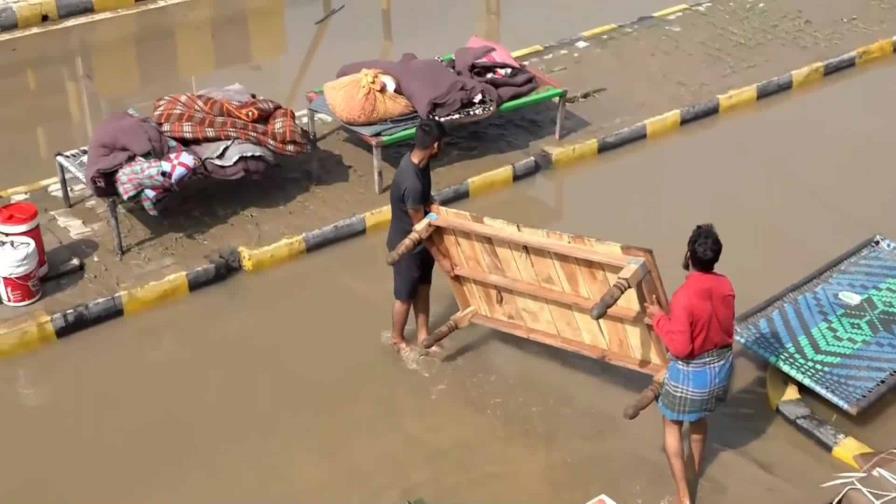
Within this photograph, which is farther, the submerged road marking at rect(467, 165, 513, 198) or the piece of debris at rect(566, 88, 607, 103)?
the piece of debris at rect(566, 88, 607, 103)

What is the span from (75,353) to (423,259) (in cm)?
235

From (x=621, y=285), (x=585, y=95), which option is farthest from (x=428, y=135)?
(x=585, y=95)

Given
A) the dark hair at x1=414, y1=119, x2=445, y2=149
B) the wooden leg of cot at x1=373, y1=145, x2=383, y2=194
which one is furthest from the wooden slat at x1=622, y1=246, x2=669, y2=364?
the wooden leg of cot at x1=373, y1=145, x2=383, y2=194

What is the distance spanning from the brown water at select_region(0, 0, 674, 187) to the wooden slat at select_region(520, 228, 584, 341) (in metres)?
4.68

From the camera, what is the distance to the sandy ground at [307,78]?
Result: 758cm

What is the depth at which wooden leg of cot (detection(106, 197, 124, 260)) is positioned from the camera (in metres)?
7.08

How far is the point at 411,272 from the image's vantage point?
6219 mm

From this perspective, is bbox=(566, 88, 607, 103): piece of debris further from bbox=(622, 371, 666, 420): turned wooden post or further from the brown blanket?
bbox=(622, 371, 666, 420): turned wooden post

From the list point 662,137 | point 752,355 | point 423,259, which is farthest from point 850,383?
point 662,137

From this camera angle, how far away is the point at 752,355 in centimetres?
660

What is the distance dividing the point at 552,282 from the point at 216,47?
21.5 ft

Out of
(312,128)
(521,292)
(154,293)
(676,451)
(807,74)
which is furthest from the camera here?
(807,74)

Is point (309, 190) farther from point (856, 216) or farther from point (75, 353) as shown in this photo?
point (856, 216)

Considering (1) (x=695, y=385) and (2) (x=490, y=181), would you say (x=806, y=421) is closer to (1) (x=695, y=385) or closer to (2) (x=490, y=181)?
(1) (x=695, y=385)
